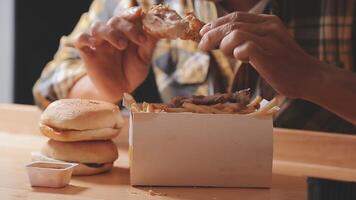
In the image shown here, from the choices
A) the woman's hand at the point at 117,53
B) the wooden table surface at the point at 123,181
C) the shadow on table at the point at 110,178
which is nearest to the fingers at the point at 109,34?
the woman's hand at the point at 117,53

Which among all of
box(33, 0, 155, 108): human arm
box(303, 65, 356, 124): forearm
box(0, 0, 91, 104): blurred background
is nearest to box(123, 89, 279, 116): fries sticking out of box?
box(303, 65, 356, 124): forearm

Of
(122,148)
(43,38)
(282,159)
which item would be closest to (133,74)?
(122,148)

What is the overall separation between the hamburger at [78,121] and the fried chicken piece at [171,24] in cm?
21

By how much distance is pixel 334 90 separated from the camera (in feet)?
4.63

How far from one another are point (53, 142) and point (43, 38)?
76.3 inches

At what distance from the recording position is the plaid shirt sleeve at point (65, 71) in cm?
204

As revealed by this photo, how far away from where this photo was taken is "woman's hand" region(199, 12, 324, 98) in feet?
3.87

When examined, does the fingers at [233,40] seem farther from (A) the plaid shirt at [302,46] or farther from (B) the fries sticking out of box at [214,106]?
(A) the plaid shirt at [302,46]

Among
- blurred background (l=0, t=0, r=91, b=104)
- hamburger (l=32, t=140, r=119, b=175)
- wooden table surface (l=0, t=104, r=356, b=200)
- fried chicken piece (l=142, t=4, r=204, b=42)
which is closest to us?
wooden table surface (l=0, t=104, r=356, b=200)

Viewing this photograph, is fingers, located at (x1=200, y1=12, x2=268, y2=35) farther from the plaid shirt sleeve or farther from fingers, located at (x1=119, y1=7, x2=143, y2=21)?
the plaid shirt sleeve

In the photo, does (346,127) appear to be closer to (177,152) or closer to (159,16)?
(159,16)

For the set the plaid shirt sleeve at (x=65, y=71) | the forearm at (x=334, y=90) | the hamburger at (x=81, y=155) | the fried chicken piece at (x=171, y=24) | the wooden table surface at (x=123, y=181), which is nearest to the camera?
the wooden table surface at (x=123, y=181)

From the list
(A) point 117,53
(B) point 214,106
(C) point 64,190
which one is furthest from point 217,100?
(A) point 117,53

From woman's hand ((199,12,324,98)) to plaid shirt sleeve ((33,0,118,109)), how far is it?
0.86 meters
